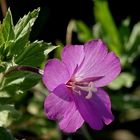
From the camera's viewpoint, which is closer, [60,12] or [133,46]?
[133,46]

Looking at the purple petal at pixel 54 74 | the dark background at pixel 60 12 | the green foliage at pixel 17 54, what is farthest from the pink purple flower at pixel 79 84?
the dark background at pixel 60 12

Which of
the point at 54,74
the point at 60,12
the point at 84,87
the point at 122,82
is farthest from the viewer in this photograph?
the point at 60,12

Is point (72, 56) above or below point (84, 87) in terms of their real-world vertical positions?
above

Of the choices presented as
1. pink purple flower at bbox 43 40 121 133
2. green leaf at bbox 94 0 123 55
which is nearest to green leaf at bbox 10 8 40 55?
pink purple flower at bbox 43 40 121 133

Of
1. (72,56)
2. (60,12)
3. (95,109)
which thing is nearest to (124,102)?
(60,12)

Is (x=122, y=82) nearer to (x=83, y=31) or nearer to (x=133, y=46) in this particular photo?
(x=133, y=46)

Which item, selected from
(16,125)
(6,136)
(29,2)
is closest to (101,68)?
(6,136)

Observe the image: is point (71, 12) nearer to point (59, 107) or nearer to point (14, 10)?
point (14, 10)
